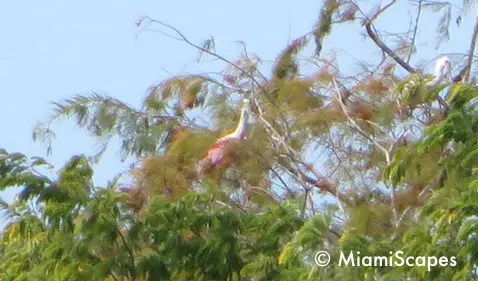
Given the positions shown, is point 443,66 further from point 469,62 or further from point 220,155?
point 220,155

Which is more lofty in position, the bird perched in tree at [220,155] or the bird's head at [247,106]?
the bird's head at [247,106]

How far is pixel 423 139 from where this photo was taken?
559 centimetres

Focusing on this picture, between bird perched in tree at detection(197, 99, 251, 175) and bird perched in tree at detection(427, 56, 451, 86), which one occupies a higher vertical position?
bird perched in tree at detection(427, 56, 451, 86)

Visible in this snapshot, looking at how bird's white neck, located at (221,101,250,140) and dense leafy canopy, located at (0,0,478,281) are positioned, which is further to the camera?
bird's white neck, located at (221,101,250,140)

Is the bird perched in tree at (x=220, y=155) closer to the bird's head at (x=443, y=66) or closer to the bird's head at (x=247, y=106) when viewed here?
the bird's head at (x=247, y=106)

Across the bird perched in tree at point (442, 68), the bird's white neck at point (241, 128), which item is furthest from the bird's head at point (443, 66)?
the bird's white neck at point (241, 128)

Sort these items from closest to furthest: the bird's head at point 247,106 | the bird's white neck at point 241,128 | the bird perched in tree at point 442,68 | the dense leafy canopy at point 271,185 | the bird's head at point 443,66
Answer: the dense leafy canopy at point 271,185 → the bird perched in tree at point 442,68 → the bird's head at point 443,66 → the bird's white neck at point 241,128 → the bird's head at point 247,106

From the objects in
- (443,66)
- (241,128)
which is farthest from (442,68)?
(241,128)

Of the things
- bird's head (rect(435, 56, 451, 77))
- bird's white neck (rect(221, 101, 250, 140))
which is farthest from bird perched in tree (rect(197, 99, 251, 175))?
bird's head (rect(435, 56, 451, 77))

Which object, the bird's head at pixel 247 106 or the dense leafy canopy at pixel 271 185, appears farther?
the bird's head at pixel 247 106

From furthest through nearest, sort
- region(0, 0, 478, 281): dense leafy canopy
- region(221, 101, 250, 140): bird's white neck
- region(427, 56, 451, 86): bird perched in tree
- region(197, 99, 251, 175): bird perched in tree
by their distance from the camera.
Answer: region(221, 101, 250, 140): bird's white neck, region(197, 99, 251, 175): bird perched in tree, region(427, 56, 451, 86): bird perched in tree, region(0, 0, 478, 281): dense leafy canopy

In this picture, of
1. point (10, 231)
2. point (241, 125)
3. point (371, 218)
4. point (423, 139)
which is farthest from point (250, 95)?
point (423, 139)

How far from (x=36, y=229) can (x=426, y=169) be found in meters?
1.58

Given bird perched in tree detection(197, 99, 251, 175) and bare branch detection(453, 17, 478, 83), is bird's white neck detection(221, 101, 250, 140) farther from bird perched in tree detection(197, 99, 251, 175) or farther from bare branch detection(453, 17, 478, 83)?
bare branch detection(453, 17, 478, 83)
